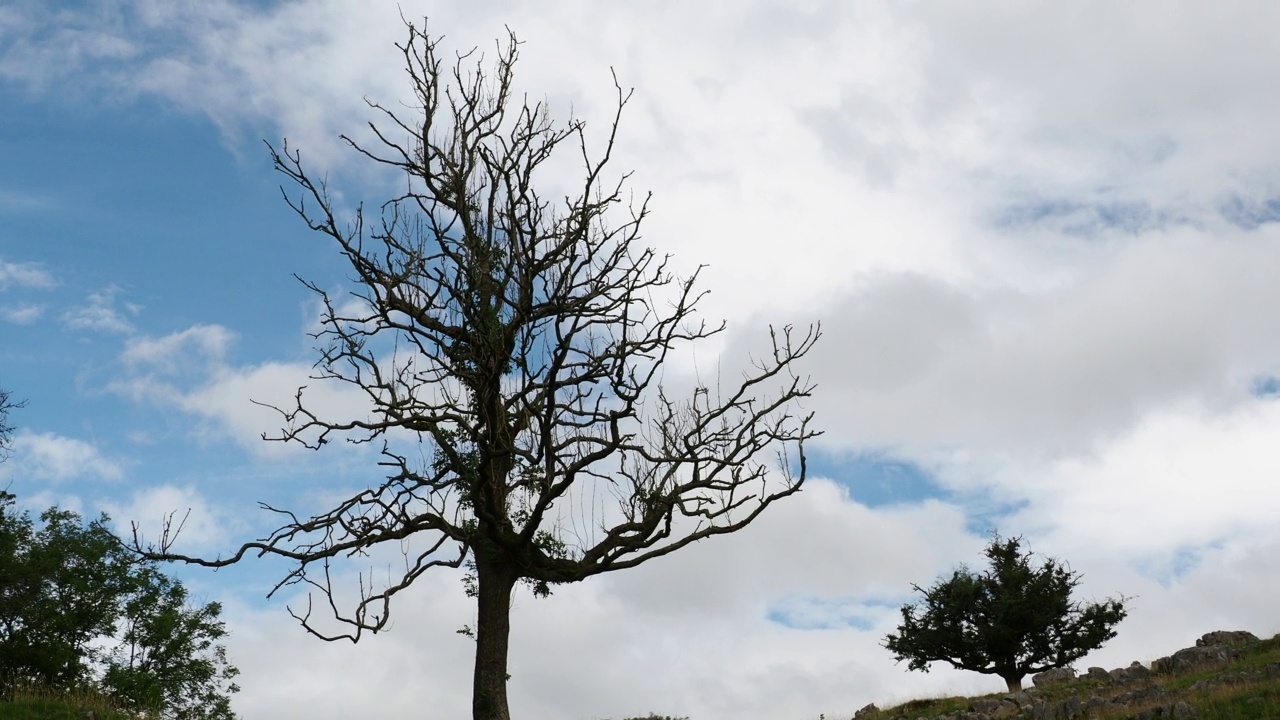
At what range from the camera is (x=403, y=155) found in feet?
66.1

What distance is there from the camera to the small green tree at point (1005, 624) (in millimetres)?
35594

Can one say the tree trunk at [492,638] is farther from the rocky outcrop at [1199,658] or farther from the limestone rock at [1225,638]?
the limestone rock at [1225,638]

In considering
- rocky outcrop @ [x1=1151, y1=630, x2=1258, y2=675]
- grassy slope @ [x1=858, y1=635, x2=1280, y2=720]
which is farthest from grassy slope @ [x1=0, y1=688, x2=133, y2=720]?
rocky outcrop @ [x1=1151, y1=630, x2=1258, y2=675]

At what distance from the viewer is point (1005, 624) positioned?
35.9 m

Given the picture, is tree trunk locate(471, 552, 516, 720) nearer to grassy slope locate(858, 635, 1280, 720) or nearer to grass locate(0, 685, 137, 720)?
Answer: grass locate(0, 685, 137, 720)

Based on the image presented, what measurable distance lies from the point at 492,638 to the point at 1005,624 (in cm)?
2436

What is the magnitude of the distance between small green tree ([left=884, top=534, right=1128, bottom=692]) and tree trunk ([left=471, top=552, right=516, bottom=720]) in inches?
922

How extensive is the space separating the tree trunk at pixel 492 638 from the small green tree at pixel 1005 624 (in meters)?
23.4

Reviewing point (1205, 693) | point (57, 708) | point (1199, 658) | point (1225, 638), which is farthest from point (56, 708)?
point (1225, 638)

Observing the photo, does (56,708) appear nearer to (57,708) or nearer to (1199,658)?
(57,708)

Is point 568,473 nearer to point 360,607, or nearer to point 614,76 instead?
point 360,607

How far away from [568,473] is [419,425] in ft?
9.81

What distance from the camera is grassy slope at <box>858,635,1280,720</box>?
1720 cm

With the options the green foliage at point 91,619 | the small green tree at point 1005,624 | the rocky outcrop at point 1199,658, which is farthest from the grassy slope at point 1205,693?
the green foliage at point 91,619
